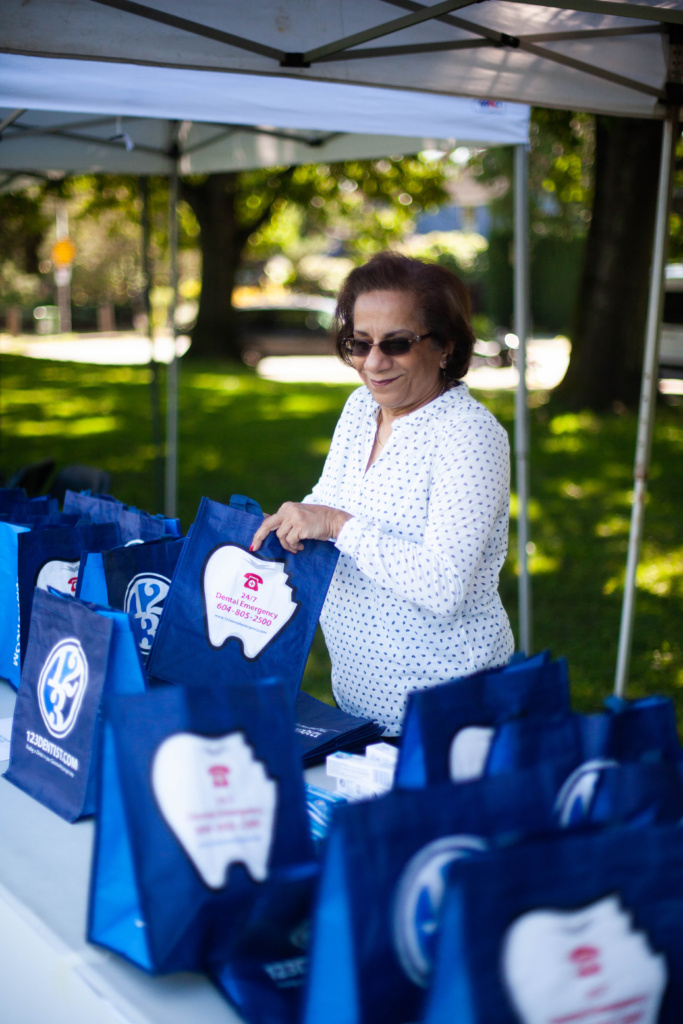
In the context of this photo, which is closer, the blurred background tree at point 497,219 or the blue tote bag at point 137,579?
the blue tote bag at point 137,579

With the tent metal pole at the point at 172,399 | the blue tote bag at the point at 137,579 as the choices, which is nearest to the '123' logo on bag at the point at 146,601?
the blue tote bag at the point at 137,579

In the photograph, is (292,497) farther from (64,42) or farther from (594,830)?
(594,830)

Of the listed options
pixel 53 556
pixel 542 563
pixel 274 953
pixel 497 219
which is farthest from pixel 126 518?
pixel 497 219

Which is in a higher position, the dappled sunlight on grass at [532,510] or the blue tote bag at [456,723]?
the blue tote bag at [456,723]

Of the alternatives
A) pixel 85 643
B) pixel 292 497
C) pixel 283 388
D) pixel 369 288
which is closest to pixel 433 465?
pixel 369 288

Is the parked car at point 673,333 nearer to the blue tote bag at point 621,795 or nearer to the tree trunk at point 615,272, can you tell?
the tree trunk at point 615,272

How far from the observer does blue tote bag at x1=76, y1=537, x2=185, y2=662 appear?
1.79m

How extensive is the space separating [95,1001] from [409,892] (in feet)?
1.40

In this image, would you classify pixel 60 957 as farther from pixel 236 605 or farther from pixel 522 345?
pixel 522 345

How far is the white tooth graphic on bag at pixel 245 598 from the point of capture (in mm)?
1743

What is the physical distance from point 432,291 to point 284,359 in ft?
66.6

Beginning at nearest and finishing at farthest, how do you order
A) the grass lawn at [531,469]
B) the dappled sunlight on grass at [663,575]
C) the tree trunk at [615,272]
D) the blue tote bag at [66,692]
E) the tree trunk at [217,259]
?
the blue tote bag at [66,692], the grass lawn at [531,469], the dappled sunlight on grass at [663,575], the tree trunk at [615,272], the tree trunk at [217,259]

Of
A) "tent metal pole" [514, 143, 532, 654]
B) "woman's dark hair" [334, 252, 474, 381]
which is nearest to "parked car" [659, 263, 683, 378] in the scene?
"tent metal pole" [514, 143, 532, 654]

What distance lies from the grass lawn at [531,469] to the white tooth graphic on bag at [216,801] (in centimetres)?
310
